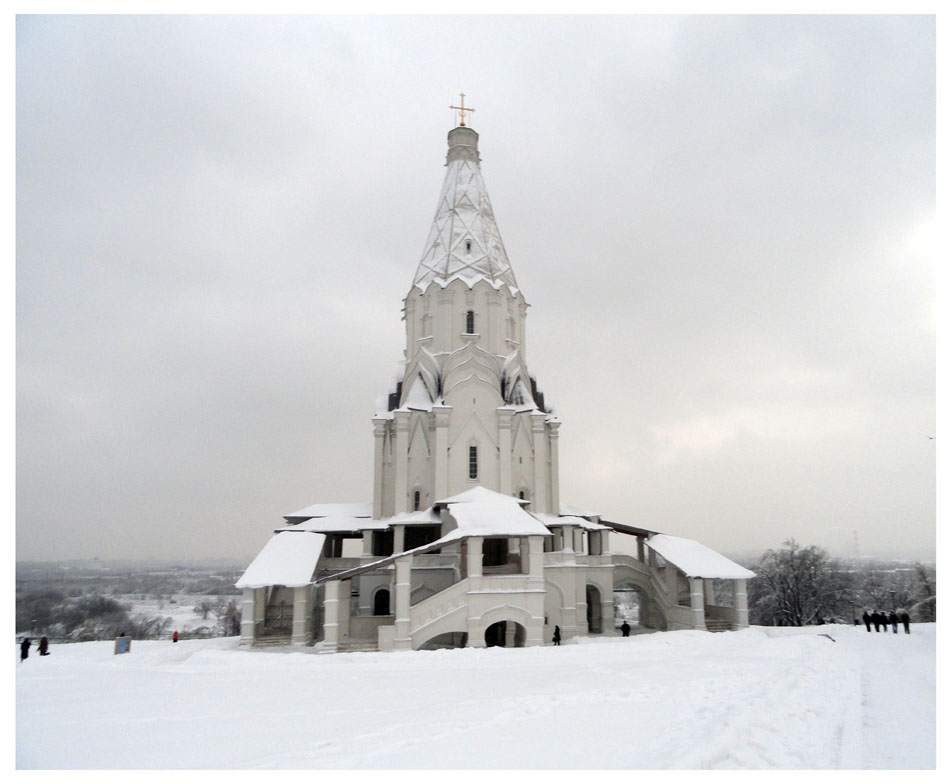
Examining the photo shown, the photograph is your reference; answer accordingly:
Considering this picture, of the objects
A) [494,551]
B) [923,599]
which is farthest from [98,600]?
[923,599]

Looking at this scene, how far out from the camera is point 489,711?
8.78m

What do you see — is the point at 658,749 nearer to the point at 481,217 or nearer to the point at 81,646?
the point at 81,646

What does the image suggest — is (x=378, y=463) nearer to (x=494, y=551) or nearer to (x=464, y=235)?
(x=494, y=551)

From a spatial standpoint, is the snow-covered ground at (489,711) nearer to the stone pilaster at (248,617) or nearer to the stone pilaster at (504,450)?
the stone pilaster at (248,617)

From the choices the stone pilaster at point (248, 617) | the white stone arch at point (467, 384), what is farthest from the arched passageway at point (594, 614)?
the stone pilaster at point (248, 617)

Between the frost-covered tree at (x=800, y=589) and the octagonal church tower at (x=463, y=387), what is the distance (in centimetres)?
1772

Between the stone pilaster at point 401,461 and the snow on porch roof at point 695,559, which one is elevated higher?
the stone pilaster at point 401,461

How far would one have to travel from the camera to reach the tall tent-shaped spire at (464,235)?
31641 millimetres

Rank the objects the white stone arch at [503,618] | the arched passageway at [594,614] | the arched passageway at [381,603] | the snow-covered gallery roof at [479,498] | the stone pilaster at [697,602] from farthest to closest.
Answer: the arched passageway at [381,603] → the arched passageway at [594,614] → the snow-covered gallery roof at [479,498] → the stone pilaster at [697,602] → the white stone arch at [503,618]

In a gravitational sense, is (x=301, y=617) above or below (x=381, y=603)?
above

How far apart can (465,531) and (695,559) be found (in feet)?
35.7

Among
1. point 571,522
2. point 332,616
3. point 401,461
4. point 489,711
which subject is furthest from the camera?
point 401,461

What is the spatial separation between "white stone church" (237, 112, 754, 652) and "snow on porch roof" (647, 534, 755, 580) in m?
0.08

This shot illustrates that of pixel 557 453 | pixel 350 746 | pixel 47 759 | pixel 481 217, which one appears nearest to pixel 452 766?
pixel 350 746
